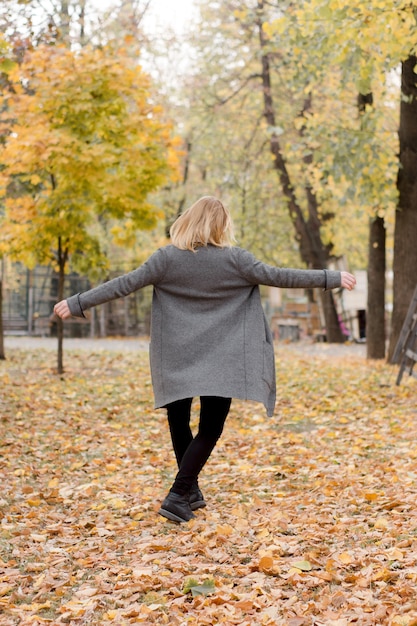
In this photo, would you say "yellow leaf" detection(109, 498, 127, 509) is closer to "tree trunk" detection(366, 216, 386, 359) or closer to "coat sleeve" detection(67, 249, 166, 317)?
"coat sleeve" detection(67, 249, 166, 317)

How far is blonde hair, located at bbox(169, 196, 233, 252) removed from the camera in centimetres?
490

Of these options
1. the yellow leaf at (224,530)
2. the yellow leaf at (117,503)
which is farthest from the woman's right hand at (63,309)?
the yellow leaf at (117,503)

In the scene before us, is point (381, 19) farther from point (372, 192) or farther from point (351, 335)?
point (351, 335)

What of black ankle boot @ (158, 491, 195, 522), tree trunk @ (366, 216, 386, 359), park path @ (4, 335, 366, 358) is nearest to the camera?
black ankle boot @ (158, 491, 195, 522)

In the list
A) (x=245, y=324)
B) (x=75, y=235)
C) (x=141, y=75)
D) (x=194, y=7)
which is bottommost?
(x=245, y=324)

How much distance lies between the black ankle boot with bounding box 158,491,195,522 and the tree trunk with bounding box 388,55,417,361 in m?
9.14

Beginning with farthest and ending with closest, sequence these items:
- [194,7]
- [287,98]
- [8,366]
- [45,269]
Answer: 1. [45,269]
2. [194,7]
3. [287,98]
4. [8,366]

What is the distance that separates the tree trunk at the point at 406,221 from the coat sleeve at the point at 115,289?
9.46 meters

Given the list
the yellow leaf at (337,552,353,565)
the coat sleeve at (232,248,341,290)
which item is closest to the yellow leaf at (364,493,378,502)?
the yellow leaf at (337,552,353,565)

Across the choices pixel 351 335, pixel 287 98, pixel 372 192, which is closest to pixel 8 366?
pixel 372 192

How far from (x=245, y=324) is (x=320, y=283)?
1.65 ft

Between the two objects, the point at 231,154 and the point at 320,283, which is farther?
the point at 231,154

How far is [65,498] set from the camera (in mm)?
6168

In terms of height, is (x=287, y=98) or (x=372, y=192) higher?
(x=287, y=98)
